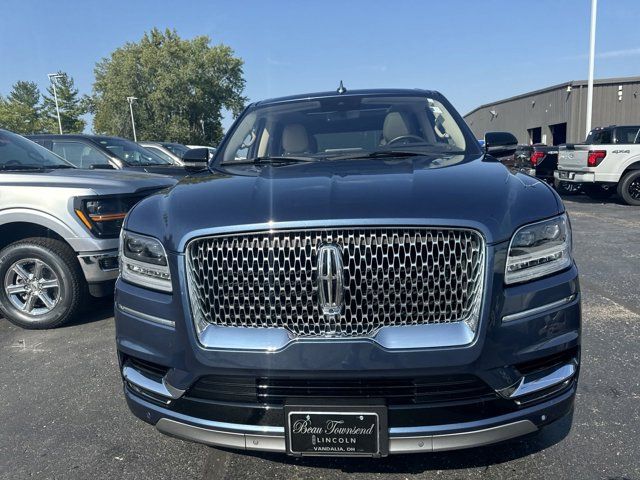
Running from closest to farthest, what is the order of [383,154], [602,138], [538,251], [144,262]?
1. [538,251]
2. [144,262]
3. [383,154]
4. [602,138]

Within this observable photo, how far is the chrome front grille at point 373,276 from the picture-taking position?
2.07 metres

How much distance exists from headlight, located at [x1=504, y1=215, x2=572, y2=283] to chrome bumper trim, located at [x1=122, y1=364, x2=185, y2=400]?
1.43m

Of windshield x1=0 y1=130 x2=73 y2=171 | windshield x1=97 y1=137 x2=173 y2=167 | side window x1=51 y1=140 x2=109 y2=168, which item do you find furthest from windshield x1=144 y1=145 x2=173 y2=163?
windshield x1=0 y1=130 x2=73 y2=171

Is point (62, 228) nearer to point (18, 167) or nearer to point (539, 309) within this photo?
point (18, 167)

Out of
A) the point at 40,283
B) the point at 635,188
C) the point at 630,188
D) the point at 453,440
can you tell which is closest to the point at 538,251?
the point at 453,440

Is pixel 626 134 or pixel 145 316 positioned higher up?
pixel 626 134

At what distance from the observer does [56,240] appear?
462 cm

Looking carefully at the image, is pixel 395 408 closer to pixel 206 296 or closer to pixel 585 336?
pixel 206 296

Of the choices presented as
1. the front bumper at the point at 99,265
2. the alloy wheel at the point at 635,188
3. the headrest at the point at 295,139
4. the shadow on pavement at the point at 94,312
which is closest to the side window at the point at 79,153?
the shadow on pavement at the point at 94,312

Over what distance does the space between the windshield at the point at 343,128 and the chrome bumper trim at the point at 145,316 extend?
149cm

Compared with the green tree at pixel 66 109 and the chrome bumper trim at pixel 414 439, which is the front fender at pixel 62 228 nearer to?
the chrome bumper trim at pixel 414 439

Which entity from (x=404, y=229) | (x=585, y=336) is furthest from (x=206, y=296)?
(x=585, y=336)

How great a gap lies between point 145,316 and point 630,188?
13.8 meters

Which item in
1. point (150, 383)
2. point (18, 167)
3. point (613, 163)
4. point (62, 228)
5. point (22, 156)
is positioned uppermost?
point (22, 156)
